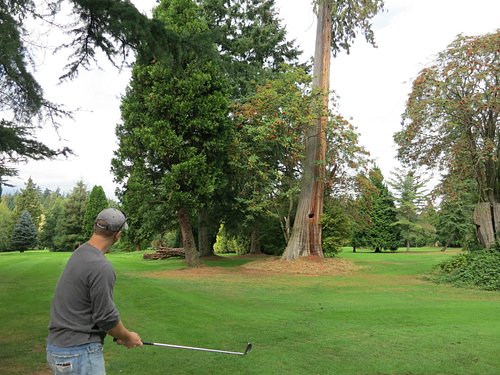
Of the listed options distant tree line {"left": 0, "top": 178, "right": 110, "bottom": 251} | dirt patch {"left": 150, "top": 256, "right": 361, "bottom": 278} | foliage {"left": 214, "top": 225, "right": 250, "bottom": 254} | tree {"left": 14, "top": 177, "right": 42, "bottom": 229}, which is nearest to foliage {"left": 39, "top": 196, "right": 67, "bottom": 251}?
distant tree line {"left": 0, "top": 178, "right": 110, "bottom": 251}

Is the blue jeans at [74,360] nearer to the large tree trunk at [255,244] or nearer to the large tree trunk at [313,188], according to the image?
the large tree trunk at [313,188]

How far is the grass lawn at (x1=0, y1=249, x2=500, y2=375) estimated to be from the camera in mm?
5559

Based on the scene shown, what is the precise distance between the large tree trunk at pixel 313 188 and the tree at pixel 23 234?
150 feet

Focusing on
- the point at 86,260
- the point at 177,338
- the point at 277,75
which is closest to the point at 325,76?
the point at 277,75

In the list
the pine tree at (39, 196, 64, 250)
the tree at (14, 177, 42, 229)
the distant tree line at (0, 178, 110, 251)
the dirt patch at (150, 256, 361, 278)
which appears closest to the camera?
the dirt patch at (150, 256, 361, 278)

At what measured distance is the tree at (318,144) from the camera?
1984 cm

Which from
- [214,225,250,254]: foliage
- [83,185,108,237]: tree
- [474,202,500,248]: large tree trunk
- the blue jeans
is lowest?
the blue jeans

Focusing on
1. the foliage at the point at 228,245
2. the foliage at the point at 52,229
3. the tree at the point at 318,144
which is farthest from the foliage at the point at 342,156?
the foliage at the point at 52,229

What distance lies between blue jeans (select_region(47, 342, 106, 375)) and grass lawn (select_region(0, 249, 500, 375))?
2.96 meters

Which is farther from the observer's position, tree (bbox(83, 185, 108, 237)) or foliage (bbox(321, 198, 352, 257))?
tree (bbox(83, 185, 108, 237))

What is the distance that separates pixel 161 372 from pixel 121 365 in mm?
645

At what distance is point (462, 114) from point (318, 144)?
617cm

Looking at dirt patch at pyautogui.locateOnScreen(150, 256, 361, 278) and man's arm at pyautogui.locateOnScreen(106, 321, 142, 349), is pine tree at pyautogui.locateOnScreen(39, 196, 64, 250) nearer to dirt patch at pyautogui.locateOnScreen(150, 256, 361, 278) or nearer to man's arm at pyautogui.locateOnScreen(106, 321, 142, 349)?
dirt patch at pyautogui.locateOnScreen(150, 256, 361, 278)

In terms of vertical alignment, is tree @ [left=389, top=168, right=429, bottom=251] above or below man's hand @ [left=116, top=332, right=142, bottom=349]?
above
